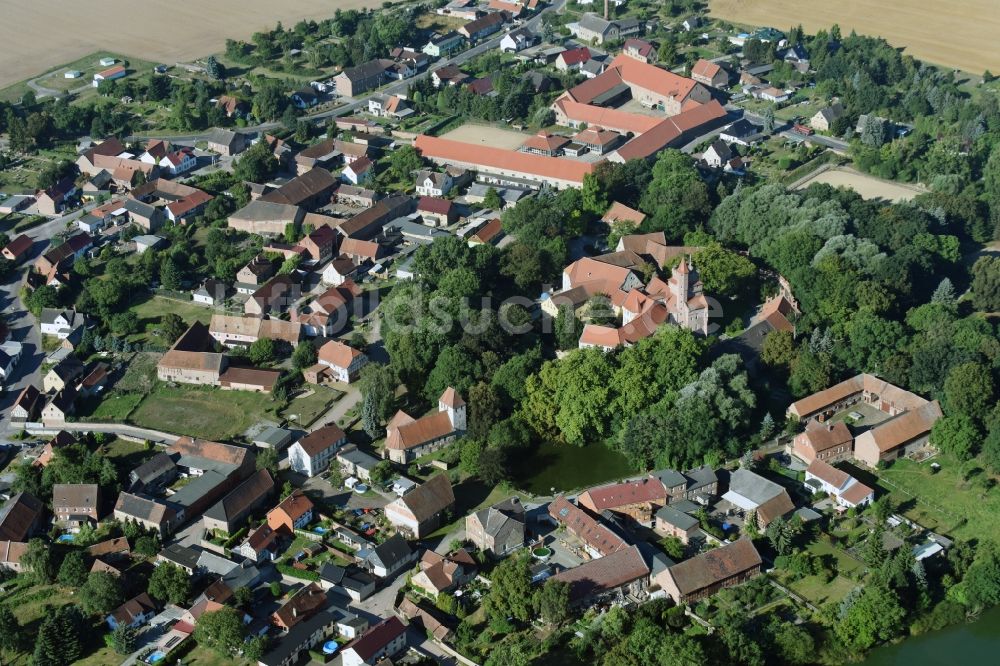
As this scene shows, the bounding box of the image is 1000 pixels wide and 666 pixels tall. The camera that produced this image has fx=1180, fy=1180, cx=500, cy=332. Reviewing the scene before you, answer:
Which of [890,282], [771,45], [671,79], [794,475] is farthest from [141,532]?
[771,45]

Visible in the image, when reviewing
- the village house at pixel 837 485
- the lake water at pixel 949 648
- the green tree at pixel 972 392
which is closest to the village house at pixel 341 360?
the village house at pixel 837 485

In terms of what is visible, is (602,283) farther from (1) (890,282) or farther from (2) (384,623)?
(2) (384,623)

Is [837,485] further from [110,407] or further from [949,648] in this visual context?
[110,407]

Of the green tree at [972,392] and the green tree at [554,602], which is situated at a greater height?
the green tree at [972,392]

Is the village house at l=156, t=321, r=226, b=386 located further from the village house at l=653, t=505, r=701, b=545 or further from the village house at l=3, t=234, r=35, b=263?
the village house at l=653, t=505, r=701, b=545

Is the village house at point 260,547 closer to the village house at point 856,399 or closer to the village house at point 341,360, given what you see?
the village house at point 341,360

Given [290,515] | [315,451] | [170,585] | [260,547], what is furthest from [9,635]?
[315,451]
